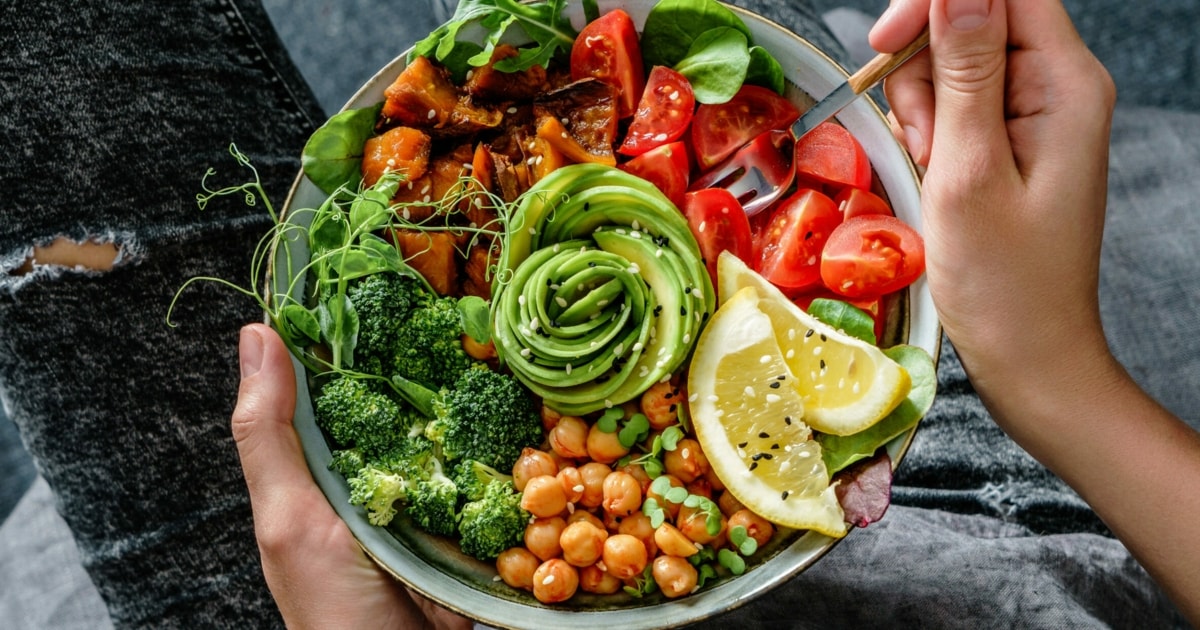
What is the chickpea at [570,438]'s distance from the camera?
1745 mm

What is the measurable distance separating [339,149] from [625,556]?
101 cm

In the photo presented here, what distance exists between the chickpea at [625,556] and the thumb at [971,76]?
3.11 ft

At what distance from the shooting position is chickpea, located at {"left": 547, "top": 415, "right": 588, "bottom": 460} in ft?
5.73

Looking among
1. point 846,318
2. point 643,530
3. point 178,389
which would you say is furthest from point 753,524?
point 178,389

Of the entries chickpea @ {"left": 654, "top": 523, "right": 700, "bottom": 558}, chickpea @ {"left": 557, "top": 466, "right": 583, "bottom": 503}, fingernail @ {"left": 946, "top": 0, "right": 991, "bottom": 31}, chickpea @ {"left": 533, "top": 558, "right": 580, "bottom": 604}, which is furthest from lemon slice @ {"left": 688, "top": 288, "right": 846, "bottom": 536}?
fingernail @ {"left": 946, "top": 0, "right": 991, "bottom": 31}

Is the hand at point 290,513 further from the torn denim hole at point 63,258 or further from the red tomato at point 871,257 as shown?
the red tomato at point 871,257

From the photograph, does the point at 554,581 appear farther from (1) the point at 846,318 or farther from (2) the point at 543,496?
(1) the point at 846,318

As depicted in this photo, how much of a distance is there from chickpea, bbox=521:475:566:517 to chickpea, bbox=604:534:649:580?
13cm

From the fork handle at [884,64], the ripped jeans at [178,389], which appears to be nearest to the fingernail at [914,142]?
the fork handle at [884,64]

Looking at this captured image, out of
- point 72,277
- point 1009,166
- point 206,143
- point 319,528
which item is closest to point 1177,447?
point 1009,166

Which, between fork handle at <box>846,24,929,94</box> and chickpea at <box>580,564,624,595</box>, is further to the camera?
chickpea at <box>580,564,624,595</box>

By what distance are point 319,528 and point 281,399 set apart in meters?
0.27

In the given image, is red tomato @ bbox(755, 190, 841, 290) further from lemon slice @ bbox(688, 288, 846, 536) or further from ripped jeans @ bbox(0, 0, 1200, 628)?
ripped jeans @ bbox(0, 0, 1200, 628)

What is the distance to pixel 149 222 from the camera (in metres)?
2.10
